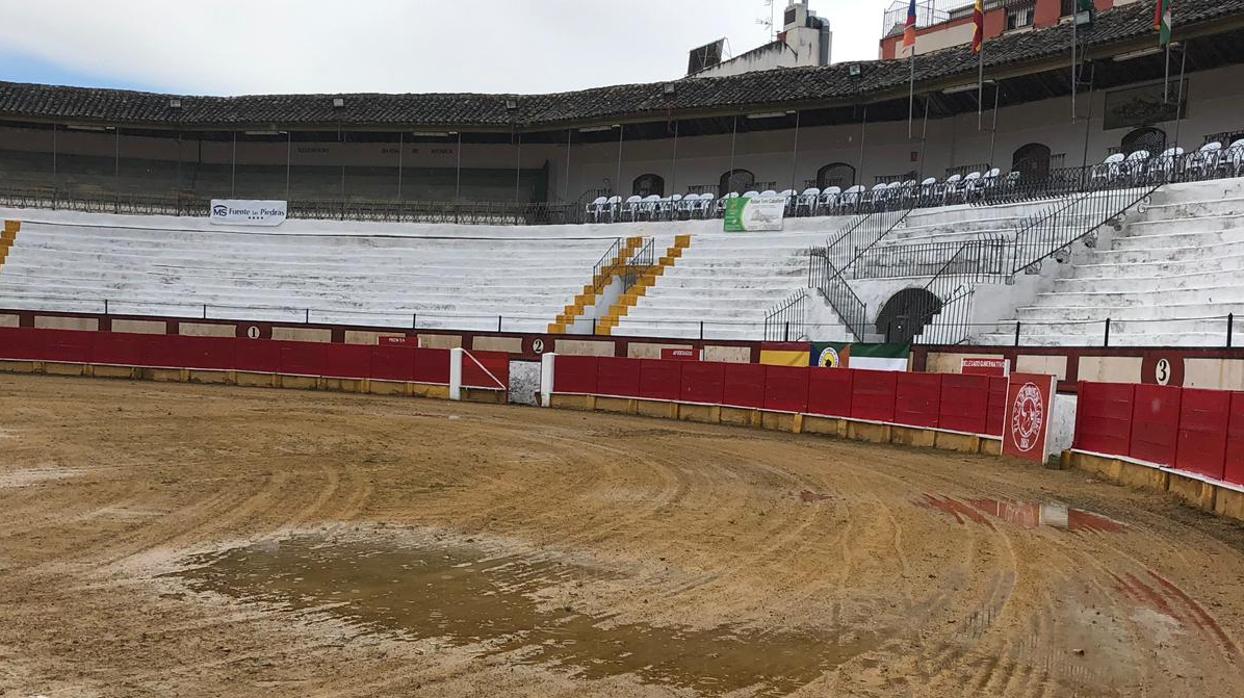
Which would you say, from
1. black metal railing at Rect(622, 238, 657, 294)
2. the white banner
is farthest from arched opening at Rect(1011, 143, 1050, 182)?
the white banner

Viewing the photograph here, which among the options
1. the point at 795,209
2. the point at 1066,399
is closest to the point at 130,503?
the point at 1066,399

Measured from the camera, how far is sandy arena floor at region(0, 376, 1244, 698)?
4441 mm

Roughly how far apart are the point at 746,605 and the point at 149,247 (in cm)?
3356

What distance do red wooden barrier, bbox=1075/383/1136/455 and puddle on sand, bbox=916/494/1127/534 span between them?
339 cm

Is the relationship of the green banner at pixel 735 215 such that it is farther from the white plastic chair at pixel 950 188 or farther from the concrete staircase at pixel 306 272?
the white plastic chair at pixel 950 188

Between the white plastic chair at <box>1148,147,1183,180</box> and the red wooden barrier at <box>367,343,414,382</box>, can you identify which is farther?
the red wooden barrier at <box>367,343,414,382</box>

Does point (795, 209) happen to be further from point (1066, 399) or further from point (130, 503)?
point (130, 503)

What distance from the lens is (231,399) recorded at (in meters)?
19.9

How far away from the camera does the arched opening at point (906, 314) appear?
2128 cm

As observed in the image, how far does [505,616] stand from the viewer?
5.26 metres

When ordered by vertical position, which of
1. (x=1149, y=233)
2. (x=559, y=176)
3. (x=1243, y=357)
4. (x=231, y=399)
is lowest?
(x=231, y=399)

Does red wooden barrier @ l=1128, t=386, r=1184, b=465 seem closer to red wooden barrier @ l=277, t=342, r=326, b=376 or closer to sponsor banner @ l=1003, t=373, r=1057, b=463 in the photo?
sponsor banner @ l=1003, t=373, r=1057, b=463

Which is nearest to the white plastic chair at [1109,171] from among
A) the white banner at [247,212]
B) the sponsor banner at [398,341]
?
the sponsor banner at [398,341]

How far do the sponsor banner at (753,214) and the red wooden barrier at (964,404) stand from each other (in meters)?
13.3
